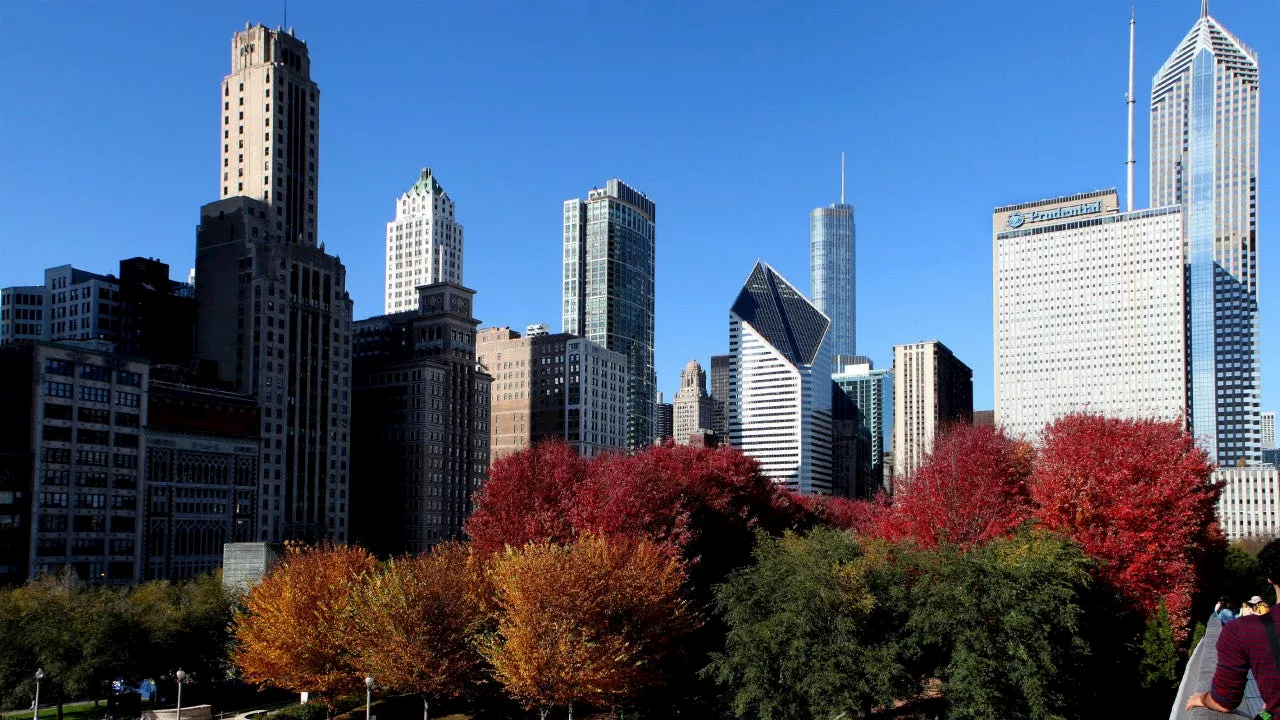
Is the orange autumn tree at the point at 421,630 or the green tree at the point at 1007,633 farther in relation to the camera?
the orange autumn tree at the point at 421,630

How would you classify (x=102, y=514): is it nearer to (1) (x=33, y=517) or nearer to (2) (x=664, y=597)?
(1) (x=33, y=517)

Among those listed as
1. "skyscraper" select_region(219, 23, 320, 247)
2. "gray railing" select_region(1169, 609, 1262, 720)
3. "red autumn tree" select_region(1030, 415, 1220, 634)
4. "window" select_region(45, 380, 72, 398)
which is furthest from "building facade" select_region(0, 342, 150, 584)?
"gray railing" select_region(1169, 609, 1262, 720)

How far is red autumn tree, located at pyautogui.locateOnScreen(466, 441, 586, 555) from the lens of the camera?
68.9 metres

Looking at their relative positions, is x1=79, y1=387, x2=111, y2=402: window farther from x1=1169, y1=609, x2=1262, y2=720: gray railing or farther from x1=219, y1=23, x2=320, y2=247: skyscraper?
x1=1169, y1=609, x2=1262, y2=720: gray railing

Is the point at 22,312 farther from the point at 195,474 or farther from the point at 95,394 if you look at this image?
the point at 95,394

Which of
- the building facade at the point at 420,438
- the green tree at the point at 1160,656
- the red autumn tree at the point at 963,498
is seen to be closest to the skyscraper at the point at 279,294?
the building facade at the point at 420,438

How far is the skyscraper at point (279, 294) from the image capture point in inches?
6147

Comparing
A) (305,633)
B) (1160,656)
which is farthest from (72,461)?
(1160,656)

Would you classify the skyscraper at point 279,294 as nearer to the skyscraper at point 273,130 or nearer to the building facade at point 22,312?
the skyscraper at point 273,130

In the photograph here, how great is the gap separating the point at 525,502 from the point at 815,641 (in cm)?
2908

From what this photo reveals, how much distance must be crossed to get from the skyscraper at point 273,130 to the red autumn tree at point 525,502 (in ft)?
339

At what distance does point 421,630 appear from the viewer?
5162cm

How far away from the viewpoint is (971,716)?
46.7 metres

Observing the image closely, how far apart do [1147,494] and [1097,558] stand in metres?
5.71
